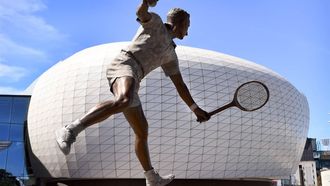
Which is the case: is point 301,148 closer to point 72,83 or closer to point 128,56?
point 72,83

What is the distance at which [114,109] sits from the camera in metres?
3.59

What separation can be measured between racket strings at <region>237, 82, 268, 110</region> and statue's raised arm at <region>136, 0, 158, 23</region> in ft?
5.43

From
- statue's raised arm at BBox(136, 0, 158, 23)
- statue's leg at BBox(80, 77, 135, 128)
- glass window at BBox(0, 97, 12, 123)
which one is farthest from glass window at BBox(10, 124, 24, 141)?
statue's leg at BBox(80, 77, 135, 128)

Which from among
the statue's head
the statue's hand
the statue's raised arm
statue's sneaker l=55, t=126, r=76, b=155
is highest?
the statue's head

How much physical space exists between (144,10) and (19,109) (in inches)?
1492

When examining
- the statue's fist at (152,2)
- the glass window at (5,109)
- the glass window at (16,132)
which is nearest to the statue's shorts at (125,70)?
the statue's fist at (152,2)

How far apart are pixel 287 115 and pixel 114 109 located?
37731 millimetres

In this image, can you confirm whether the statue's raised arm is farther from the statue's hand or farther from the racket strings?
the racket strings

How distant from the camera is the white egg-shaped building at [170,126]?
110 ft

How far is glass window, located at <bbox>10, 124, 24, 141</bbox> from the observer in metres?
38.0

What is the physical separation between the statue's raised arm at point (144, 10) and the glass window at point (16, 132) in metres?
36.7

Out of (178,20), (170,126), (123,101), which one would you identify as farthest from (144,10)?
(170,126)

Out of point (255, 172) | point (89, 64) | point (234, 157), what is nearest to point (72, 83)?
point (89, 64)

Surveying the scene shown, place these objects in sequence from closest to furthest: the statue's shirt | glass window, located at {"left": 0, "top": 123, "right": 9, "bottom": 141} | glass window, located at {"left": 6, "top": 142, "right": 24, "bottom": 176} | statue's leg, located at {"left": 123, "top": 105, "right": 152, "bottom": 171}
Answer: the statue's shirt → statue's leg, located at {"left": 123, "top": 105, "right": 152, "bottom": 171} → glass window, located at {"left": 6, "top": 142, "right": 24, "bottom": 176} → glass window, located at {"left": 0, "top": 123, "right": 9, "bottom": 141}
